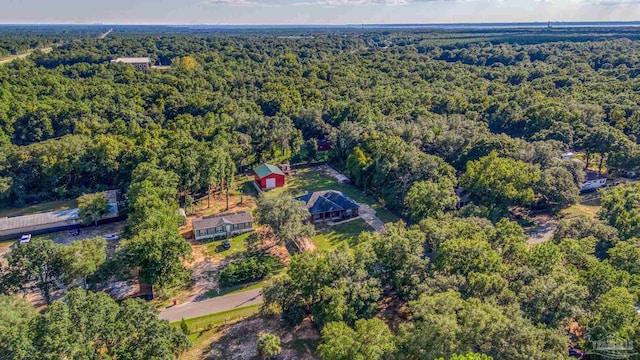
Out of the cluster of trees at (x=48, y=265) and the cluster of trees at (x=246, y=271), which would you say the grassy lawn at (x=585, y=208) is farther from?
the cluster of trees at (x=48, y=265)

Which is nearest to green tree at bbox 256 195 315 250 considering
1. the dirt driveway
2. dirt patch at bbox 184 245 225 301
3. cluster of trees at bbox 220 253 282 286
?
cluster of trees at bbox 220 253 282 286

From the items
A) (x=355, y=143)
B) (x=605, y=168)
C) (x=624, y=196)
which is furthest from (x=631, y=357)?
(x=605, y=168)

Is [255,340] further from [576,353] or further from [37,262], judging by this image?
[576,353]

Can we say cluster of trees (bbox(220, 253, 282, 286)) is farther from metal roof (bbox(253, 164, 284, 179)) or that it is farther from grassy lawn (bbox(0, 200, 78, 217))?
grassy lawn (bbox(0, 200, 78, 217))

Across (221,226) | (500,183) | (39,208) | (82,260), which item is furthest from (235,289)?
(39,208)

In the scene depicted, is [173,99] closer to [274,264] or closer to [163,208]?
[163,208]

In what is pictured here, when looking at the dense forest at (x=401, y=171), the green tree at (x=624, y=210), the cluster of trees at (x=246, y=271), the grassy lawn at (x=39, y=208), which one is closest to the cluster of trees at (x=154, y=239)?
the dense forest at (x=401, y=171)
